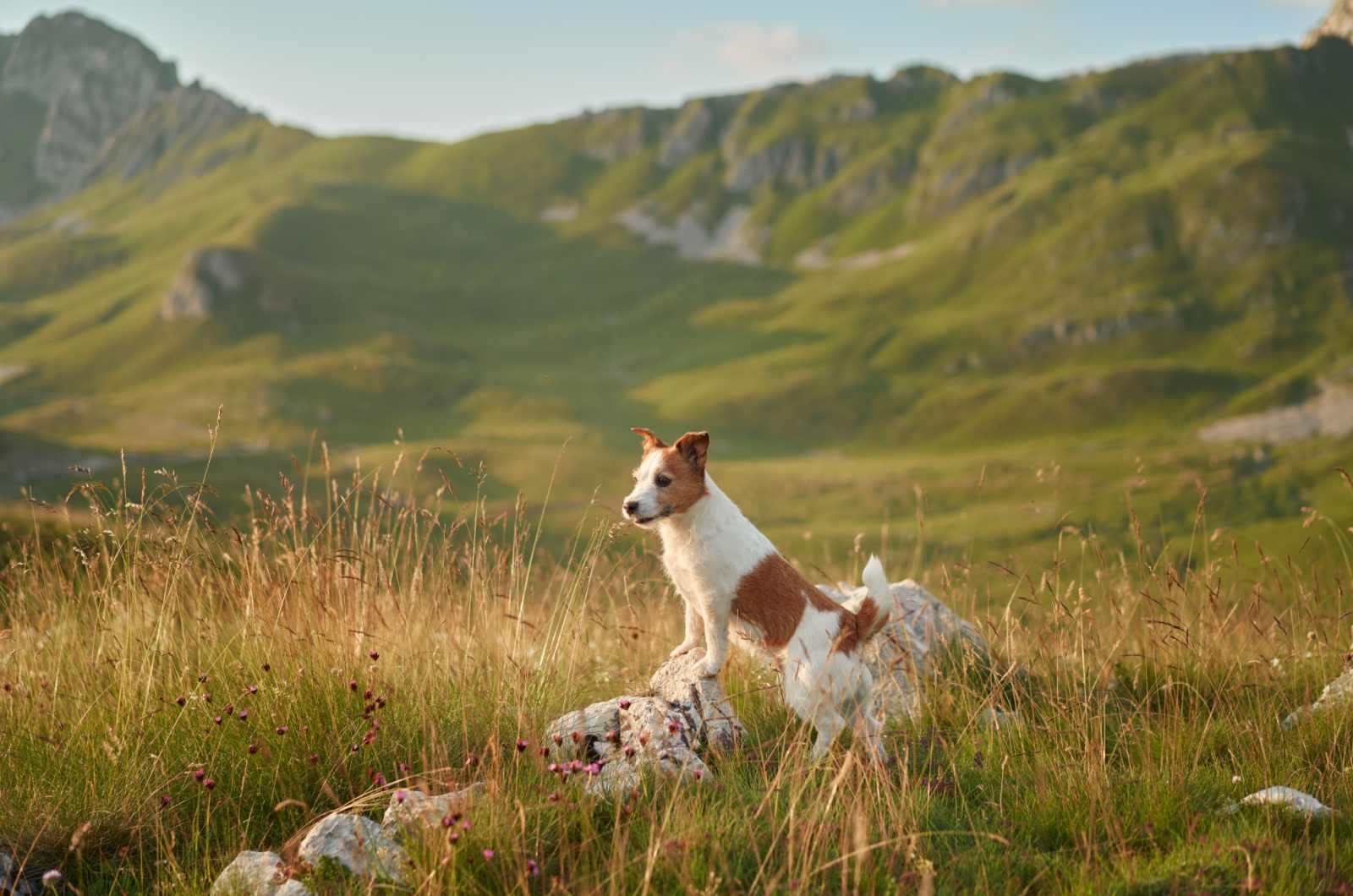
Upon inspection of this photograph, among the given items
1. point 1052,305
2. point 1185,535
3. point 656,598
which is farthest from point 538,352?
point 656,598

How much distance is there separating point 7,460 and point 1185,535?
102960 millimetres

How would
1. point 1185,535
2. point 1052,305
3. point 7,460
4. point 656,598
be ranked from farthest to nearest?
point 1052,305, point 7,460, point 1185,535, point 656,598

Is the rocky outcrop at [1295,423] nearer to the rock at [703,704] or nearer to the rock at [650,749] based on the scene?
the rock at [703,704]

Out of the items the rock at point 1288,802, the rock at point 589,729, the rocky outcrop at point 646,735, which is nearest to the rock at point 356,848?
the rocky outcrop at point 646,735

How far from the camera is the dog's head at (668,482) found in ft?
19.3

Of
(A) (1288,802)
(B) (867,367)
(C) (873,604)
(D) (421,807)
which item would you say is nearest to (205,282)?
(B) (867,367)

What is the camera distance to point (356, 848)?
14.4ft

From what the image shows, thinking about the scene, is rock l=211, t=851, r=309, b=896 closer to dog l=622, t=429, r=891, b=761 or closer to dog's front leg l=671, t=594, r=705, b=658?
dog l=622, t=429, r=891, b=761

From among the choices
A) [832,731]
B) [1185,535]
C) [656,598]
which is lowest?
[1185,535]

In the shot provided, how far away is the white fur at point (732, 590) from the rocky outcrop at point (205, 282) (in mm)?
206809

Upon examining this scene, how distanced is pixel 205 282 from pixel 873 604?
214681 mm

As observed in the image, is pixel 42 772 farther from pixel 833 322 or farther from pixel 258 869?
Answer: pixel 833 322

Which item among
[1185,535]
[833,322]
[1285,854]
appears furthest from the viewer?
[833,322]

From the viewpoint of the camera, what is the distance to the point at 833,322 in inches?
7274
